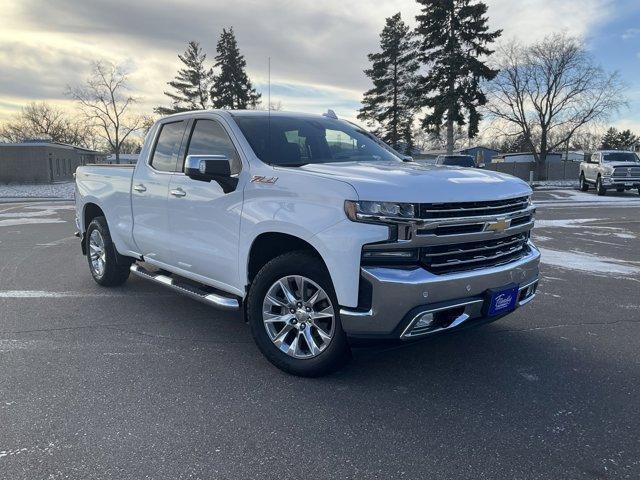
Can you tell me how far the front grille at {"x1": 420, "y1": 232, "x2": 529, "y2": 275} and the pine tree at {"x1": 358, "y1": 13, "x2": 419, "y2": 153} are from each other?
44.1 meters

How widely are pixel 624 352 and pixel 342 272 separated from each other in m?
2.60

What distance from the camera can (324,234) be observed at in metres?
3.36

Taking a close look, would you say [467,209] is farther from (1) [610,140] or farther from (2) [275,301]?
(1) [610,140]

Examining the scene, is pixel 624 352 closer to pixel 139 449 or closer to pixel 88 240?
pixel 139 449

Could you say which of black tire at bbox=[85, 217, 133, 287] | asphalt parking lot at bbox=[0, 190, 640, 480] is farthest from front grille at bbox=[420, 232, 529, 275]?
black tire at bbox=[85, 217, 133, 287]

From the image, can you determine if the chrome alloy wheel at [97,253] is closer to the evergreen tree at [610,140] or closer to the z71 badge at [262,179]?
the z71 badge at [262,179]

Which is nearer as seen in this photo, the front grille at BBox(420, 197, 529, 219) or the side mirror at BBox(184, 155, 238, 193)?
the front grille at BBox(420, 197, 529, 219)

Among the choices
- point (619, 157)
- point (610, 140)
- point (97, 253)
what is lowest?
point (97, 253)

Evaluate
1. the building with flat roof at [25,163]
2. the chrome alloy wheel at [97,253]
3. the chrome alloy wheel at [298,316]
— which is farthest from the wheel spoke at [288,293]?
the building with flat roof at [25,163]

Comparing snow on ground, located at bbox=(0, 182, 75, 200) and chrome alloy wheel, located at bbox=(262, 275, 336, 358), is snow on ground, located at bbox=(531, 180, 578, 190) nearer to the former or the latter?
snow on ground, located at bbox=(0, 182, 75, 200)

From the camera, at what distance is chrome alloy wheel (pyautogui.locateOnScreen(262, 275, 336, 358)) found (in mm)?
3604

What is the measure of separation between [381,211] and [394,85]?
158ft

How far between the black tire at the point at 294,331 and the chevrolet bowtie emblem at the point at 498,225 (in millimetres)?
1121

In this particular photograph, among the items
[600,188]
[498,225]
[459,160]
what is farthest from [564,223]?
[600,188]
